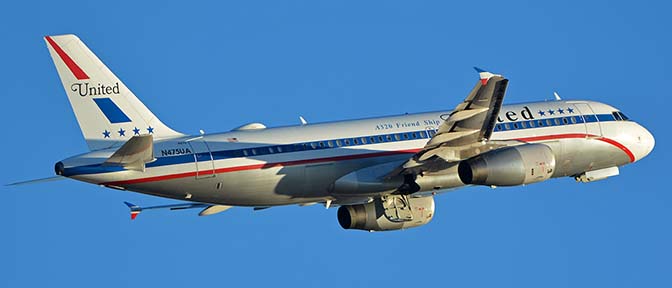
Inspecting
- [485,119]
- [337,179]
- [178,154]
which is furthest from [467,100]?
[178,154]

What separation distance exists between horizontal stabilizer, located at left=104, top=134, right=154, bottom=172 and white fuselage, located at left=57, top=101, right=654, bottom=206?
1.00ft

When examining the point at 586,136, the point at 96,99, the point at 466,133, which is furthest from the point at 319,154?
the point at 586,136

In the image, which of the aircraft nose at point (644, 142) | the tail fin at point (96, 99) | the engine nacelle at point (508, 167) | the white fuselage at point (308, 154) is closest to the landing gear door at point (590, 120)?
the white fuselage at point (308, 154)

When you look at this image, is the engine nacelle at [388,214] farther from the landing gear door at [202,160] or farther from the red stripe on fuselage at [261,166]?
the landing gear door at [202,160]

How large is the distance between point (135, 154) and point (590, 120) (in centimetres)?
1980

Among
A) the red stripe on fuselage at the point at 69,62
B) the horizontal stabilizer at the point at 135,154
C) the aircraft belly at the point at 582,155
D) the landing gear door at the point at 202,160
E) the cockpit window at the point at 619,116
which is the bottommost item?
the horizontal stabilizer at the point at 135,154

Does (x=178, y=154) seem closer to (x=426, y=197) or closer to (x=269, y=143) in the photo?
(x=269, y=143)

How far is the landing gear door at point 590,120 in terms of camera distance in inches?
2606

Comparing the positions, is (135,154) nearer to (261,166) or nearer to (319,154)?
(261,166)

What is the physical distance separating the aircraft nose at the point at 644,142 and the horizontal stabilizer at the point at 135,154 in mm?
21616

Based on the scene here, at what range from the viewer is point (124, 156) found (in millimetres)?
56031

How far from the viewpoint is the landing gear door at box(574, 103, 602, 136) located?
2606 inches

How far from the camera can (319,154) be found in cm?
6053

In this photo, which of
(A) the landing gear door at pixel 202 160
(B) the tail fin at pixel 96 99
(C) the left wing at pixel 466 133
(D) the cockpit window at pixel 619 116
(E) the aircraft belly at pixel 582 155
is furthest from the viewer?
(D) the cockpit window at pixel 619 116
